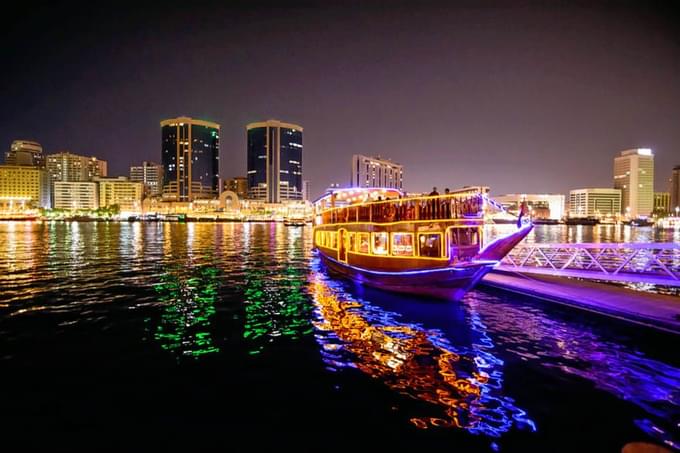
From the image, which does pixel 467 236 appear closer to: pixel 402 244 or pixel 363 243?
pixel 402 244

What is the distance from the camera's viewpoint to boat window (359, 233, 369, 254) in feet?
74.8

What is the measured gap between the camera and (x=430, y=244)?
1873 centimetres

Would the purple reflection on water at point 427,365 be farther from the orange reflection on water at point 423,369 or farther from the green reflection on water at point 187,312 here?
the green reflection on water at point 187,312

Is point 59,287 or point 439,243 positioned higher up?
point 439,243

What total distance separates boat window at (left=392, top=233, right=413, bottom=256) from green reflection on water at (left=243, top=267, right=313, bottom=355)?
17.7ft

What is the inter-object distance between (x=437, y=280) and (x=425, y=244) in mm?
1833

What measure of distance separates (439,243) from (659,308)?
28.1ft

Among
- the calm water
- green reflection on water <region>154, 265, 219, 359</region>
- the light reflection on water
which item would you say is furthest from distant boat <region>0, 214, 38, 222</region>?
the calm water

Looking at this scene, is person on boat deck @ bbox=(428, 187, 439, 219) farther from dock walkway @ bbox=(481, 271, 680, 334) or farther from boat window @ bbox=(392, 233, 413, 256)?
dock walkway @ bbox=(481, 271, 680, 334)

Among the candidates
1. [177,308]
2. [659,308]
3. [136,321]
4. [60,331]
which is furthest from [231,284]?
[659,308]

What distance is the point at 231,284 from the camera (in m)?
25.1

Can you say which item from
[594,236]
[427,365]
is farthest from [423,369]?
[594,236]

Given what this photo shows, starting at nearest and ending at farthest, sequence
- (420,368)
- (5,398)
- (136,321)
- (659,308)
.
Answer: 1. (5,398)
2. (420,368)
3. (659,308)
4. (136,321)

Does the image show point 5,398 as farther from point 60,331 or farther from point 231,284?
point 231,284
